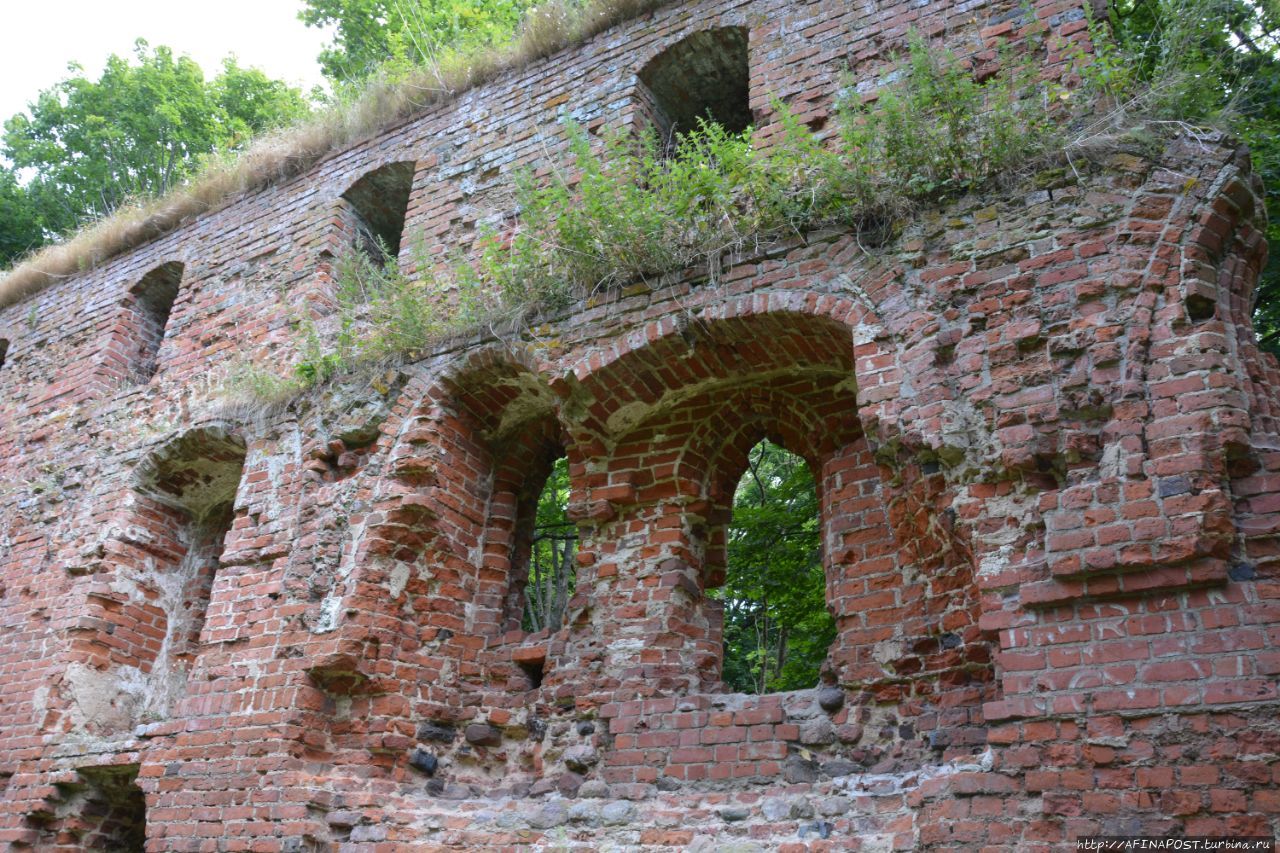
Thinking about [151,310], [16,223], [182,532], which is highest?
[16,223]

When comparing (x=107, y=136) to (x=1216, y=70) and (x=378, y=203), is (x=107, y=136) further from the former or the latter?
(x=1216, y=70)

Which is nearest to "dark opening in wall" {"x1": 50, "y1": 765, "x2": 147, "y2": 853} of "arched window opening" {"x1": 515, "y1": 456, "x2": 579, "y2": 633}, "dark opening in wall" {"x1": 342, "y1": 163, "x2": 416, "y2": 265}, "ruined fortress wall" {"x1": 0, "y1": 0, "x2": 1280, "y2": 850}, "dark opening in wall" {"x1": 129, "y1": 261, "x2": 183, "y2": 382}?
"ruined fortress wall" {"x1": 0, "y1": 0, "x2": 1280, "y2": 850}

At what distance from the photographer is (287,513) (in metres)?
5.84

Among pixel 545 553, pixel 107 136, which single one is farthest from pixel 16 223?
pixel 545 553

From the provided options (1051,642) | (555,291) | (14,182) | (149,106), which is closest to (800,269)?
(555,291)

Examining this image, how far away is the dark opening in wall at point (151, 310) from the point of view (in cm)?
873

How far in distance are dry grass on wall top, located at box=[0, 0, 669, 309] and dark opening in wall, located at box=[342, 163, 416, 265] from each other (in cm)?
49

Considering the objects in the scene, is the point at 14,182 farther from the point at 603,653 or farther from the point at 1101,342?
the point at 1101,342

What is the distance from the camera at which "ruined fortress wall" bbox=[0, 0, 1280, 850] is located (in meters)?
3.27

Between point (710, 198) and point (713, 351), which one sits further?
point (710, 198)

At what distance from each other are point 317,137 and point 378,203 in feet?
2.98

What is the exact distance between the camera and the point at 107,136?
14.5m

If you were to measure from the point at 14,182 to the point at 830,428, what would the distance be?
15.4 m

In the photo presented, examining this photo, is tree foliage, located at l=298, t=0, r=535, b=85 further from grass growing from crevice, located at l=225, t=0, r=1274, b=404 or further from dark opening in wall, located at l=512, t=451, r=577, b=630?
grass growing from crevice, located at l=225, t=0, r=1274, b=404
